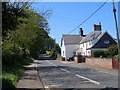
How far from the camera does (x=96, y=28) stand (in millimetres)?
56219

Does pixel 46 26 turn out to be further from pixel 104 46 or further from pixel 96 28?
pixel 96 28

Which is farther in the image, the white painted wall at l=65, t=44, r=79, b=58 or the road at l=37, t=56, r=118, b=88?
the white painted wall at l=65, t=44, r=79, b=58

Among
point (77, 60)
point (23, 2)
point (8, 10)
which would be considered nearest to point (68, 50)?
point (77, 60)

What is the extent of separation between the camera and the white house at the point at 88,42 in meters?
49.8

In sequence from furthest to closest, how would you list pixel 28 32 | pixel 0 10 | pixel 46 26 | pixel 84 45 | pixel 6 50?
1. pixel 84 45
2. pixel 46 26
3. pixel 28 32
4. pixel 6 50
5. pixel 0 10

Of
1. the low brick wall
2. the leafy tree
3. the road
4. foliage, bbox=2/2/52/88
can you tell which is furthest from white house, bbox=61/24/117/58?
the leafy tree

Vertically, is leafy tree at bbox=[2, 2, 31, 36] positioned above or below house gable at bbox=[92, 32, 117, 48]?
below

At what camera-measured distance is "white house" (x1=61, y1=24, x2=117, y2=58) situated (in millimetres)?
49750

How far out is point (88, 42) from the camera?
52.7 meters

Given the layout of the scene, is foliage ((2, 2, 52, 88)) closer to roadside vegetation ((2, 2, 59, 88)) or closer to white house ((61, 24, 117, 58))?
roadside vegetation ((2, 2, 59, 88))

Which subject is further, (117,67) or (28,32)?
(28,32)

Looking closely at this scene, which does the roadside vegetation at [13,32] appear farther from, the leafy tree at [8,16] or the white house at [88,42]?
the white house at [88,42]

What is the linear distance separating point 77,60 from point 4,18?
1298 inches

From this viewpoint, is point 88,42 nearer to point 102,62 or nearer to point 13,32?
point 102,62
